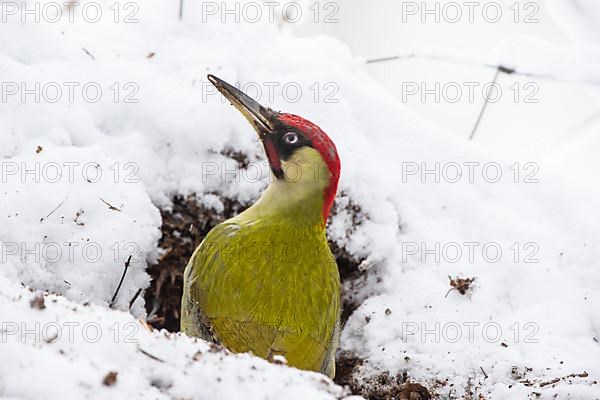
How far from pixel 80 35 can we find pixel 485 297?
8.42 ft

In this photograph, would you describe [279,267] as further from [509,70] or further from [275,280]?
[509,70]

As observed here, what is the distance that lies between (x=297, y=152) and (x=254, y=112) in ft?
0.92

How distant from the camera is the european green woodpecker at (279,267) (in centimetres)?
279

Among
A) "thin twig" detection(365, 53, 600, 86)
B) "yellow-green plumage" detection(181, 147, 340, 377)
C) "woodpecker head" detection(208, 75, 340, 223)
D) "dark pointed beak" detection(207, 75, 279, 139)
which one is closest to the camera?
"yellow-green plumage" detection(181, 147, 340, 377)

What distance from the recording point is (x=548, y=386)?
9.69 ft

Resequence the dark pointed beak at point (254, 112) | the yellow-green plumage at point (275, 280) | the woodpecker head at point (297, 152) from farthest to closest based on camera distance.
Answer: the dark pointed beak at point (254, 112), the woodpecker head at point (297, 152), the yellow-green plumage at point (275, 280)

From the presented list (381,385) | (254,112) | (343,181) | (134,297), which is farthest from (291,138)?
(381,385)

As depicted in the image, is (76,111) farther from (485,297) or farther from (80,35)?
(485,297)

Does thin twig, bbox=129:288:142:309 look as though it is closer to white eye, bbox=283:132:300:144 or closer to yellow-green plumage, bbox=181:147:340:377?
yellow-green plumage, bbox=181:147:340:377

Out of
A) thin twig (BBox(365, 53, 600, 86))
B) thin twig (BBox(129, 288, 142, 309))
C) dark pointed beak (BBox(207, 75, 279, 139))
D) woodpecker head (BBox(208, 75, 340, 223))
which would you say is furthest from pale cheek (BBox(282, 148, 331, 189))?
thin twig (BBox(365, 53, 600, 86))

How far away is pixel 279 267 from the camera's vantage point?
9.47ft

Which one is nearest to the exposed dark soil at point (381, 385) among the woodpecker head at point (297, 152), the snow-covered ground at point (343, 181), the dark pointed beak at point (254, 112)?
the snow-covered ground at point (343, 181)

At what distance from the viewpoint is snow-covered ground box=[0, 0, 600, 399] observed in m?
3.12

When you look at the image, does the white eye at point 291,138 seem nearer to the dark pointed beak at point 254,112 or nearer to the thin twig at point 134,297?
the dark pointed beak at point 254,112
